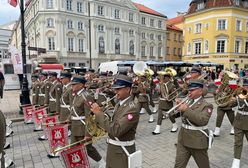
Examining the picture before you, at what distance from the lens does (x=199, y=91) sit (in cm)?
376

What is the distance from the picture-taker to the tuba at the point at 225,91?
625 centimetres

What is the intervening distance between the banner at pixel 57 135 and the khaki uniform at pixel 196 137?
2.53 meters

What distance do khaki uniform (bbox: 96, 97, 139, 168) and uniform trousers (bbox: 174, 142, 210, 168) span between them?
984mm

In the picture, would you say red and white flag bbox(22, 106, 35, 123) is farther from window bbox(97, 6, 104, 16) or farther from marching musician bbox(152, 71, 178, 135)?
window bbox(97, 6, 104, 16)

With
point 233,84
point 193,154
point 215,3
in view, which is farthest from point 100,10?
point 193,154

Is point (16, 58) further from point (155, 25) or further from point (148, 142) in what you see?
point (155, 25)

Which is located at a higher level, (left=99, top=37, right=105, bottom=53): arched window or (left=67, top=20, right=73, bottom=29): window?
(left=67, top=20, right=73, bottom=29): window

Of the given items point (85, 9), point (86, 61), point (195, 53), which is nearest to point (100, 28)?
point (85, 9)

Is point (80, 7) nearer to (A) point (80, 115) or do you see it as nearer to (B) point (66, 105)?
(B) point (66, 105)

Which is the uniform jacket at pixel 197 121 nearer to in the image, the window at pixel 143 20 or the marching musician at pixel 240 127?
the marching musician at pixel 240 127

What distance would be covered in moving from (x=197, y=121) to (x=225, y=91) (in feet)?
11.3

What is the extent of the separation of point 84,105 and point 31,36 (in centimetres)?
4634

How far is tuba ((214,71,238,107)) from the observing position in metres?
6.25

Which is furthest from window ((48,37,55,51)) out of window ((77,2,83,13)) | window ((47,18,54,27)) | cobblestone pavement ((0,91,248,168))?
cobblestone pavement ((0,91,248,168))
